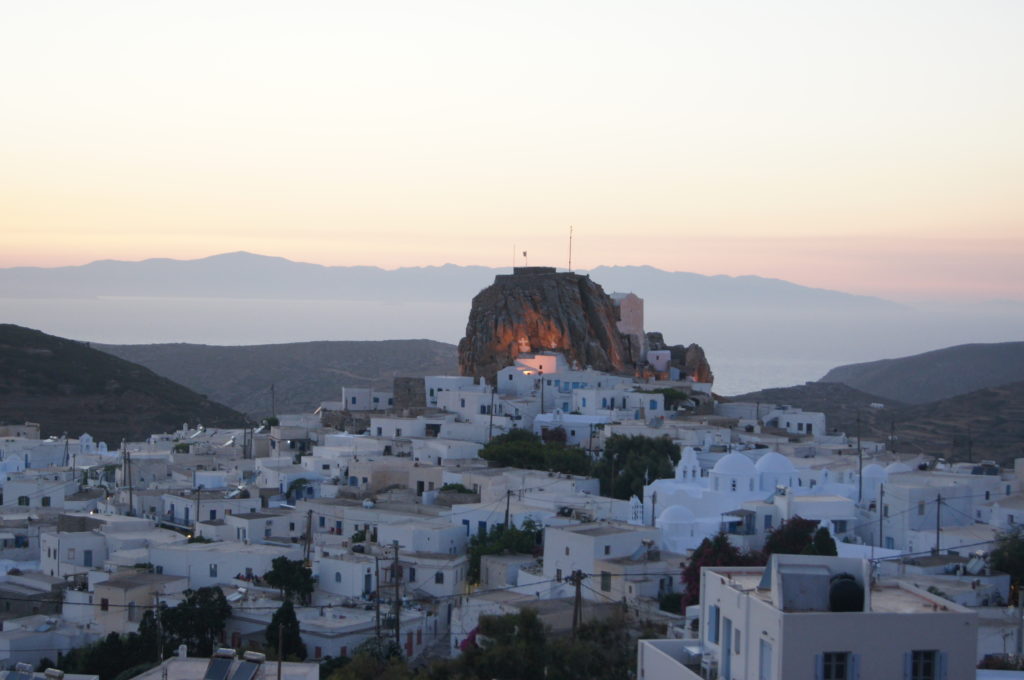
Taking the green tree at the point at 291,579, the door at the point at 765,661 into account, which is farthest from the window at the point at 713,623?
the green tree at the point at 291,579

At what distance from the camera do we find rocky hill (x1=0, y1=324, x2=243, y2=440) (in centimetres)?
7188

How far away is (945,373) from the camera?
12531 cm

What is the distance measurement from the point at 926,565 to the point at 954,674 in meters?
14.7

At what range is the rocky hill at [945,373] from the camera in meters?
120

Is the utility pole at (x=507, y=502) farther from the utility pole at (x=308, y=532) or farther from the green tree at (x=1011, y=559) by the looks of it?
the green tree at (x=1011, y=559)

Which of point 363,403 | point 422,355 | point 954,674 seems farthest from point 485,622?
point 422,355

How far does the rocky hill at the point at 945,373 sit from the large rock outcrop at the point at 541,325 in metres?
58.1

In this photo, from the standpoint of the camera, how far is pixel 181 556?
29641 mm

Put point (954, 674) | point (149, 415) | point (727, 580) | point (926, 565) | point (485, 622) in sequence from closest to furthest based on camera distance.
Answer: point (954, 674) < point (727, 580) < point (485, 622) < point (926, 565) < point (149, 415)

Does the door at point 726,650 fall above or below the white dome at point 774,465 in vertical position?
below

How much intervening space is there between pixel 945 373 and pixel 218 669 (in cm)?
11616

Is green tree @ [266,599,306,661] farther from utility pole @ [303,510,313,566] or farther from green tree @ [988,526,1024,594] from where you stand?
green tree @ [988,526,1024,594]

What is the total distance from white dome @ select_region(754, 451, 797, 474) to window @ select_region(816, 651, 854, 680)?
21.4m

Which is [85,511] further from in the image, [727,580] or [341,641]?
[727,580]
